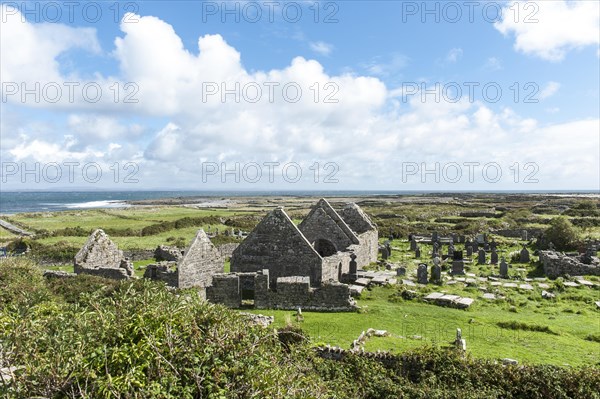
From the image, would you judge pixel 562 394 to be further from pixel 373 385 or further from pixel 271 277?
pixel 271 277

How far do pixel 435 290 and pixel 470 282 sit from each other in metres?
3.06

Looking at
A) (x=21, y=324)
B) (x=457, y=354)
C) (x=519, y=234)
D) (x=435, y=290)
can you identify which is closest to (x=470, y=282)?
(x=435, y=290)

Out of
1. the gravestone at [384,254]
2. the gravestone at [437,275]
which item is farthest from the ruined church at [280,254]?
the gravestone at [384,254]

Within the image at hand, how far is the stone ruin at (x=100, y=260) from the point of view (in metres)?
20.2

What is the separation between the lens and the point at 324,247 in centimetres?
A: 2566

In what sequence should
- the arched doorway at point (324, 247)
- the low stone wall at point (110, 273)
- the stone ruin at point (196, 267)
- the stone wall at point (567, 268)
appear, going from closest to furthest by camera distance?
the stone ruin at point (196, 267), the low stone wall at point (110, 273), the stone wall at point (567, 268), the arched doorway at point (324, 247)

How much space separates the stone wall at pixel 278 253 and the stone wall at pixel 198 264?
6.29 ft

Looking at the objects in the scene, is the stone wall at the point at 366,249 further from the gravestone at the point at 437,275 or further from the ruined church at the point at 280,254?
the ruined church at the point at 280,254

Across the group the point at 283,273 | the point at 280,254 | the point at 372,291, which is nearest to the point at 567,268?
the point at 372,291

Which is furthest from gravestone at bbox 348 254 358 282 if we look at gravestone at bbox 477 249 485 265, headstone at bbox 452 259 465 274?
gravestone at bbox 477 249 485 265

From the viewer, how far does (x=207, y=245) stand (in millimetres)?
20000

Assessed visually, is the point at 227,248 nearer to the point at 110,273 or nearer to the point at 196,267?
the point at 110,273

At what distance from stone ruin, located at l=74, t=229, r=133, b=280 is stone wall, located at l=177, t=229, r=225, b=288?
359cm

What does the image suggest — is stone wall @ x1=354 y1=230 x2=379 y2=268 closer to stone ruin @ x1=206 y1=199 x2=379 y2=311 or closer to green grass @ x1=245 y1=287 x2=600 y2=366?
stone ruin @ x1=206 y1=199 x2=379 y2=311
